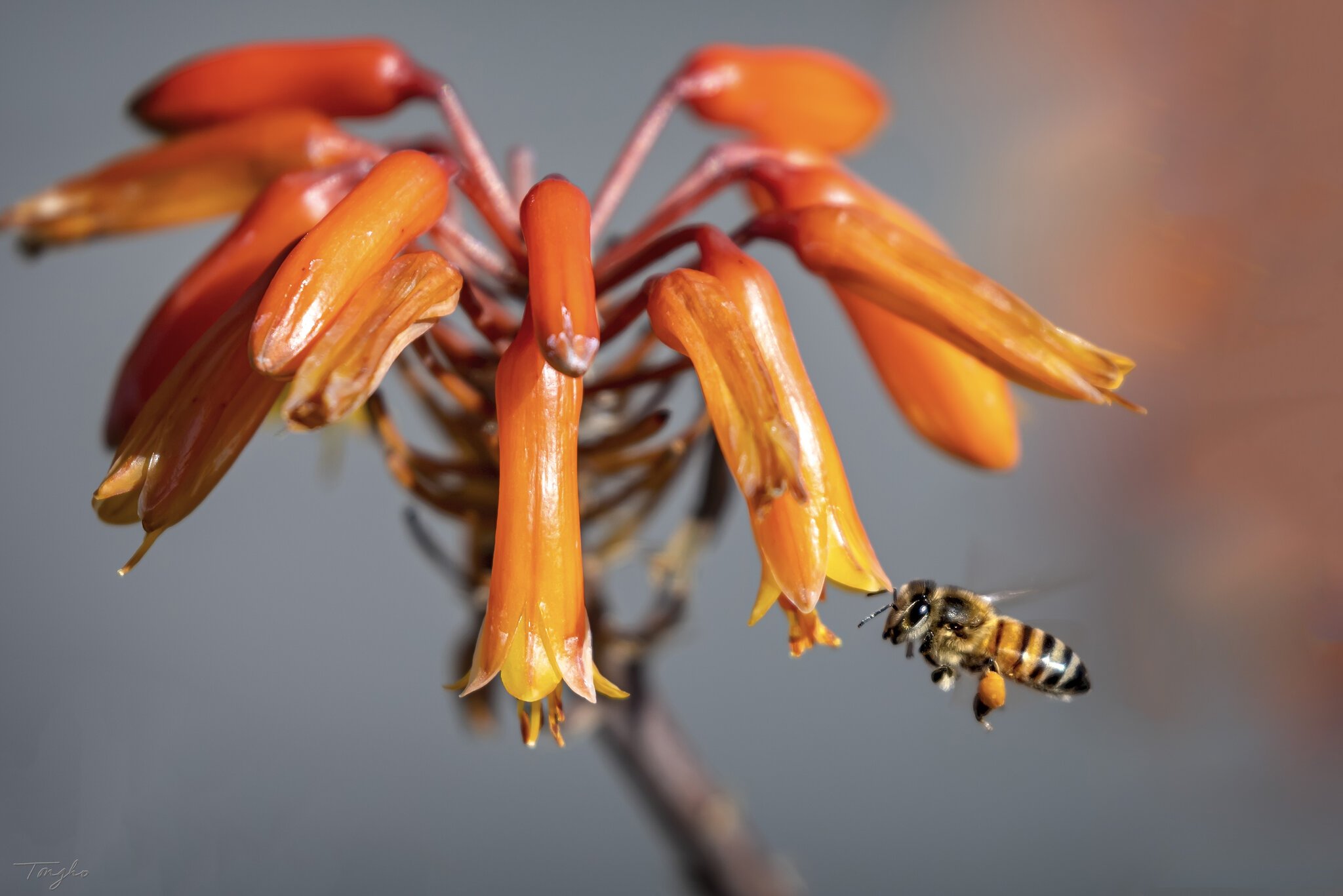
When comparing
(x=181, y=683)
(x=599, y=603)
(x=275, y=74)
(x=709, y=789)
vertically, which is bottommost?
(x=181, y=683)

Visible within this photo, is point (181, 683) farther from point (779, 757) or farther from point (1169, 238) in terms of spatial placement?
point (1169, 238)

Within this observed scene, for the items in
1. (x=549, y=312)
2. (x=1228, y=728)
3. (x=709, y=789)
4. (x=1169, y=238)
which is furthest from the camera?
(x=1169, y=238)

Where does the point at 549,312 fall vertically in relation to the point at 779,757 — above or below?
above

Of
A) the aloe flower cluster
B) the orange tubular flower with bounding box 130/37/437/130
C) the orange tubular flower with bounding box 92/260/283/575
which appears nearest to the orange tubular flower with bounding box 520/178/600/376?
the aloe flower cluster

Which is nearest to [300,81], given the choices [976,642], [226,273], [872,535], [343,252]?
[226,273]

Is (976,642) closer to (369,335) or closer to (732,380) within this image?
(732,380)

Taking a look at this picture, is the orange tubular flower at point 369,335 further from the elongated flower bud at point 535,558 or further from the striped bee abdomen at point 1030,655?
the striped bee abdomen at point 1030,655

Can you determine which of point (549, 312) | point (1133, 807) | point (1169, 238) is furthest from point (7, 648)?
point (1169, 238)

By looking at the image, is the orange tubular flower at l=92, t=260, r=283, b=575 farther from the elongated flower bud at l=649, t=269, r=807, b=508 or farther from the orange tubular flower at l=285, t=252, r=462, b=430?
the elongated flower bud at l=649, t=269, r=807, b=508

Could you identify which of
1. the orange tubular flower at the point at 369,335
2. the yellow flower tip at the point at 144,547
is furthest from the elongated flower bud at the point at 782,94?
the yellow flower tip at the point at 144,547
